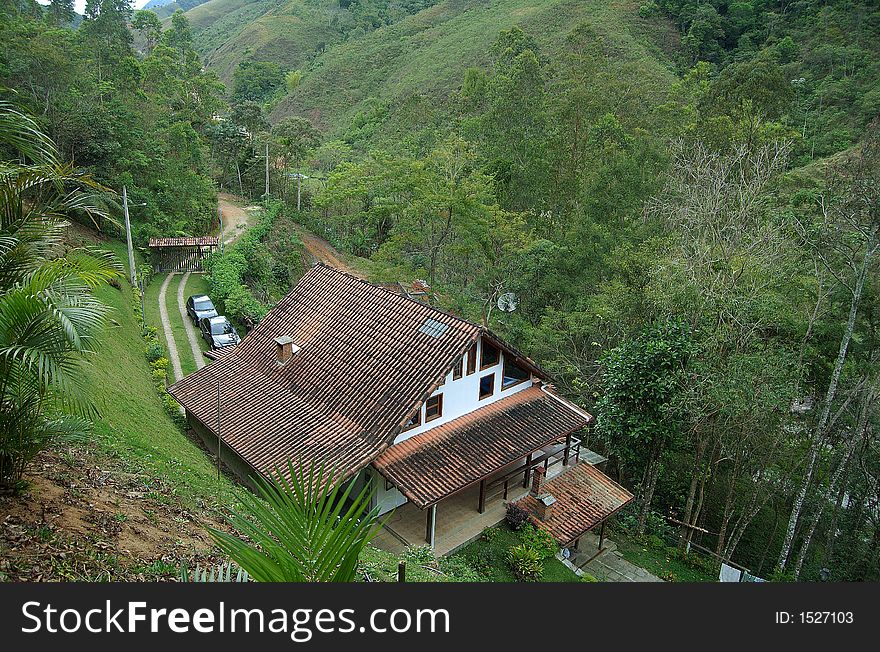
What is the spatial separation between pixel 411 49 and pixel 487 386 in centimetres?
7216

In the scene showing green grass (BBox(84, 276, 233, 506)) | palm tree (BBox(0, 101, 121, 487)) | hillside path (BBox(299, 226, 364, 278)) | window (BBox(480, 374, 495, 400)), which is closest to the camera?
palm tree (BBox(0, 101, 121, 487))

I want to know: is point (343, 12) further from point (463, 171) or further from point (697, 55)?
point (463, 171)

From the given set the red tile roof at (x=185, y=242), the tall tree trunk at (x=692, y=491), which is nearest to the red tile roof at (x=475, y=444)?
the tall tree trunk at (x=692, y=491)

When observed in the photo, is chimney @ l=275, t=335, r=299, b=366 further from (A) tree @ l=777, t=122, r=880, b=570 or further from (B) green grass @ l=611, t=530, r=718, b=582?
(A) tree @ l=777, t=122, r=880, b=570

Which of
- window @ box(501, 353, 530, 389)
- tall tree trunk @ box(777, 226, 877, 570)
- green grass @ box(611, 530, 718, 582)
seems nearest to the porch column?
window @ box(501, 353, 530, 389)

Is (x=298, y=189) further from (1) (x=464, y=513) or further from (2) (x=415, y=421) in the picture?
(1) (x=464, y=513)

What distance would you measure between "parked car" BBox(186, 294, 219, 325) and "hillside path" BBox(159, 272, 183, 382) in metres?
0.97

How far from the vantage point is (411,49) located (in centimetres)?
7800

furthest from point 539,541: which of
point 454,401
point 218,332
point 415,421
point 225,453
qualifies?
point 218,332

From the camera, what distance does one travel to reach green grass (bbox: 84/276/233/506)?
35.4 ft

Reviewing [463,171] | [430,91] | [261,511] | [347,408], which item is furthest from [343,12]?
[261,511]

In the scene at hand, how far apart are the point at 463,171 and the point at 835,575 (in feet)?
72.0

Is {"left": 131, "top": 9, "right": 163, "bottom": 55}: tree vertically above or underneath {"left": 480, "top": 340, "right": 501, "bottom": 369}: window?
above

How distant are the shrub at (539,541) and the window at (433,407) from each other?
3648 mm
